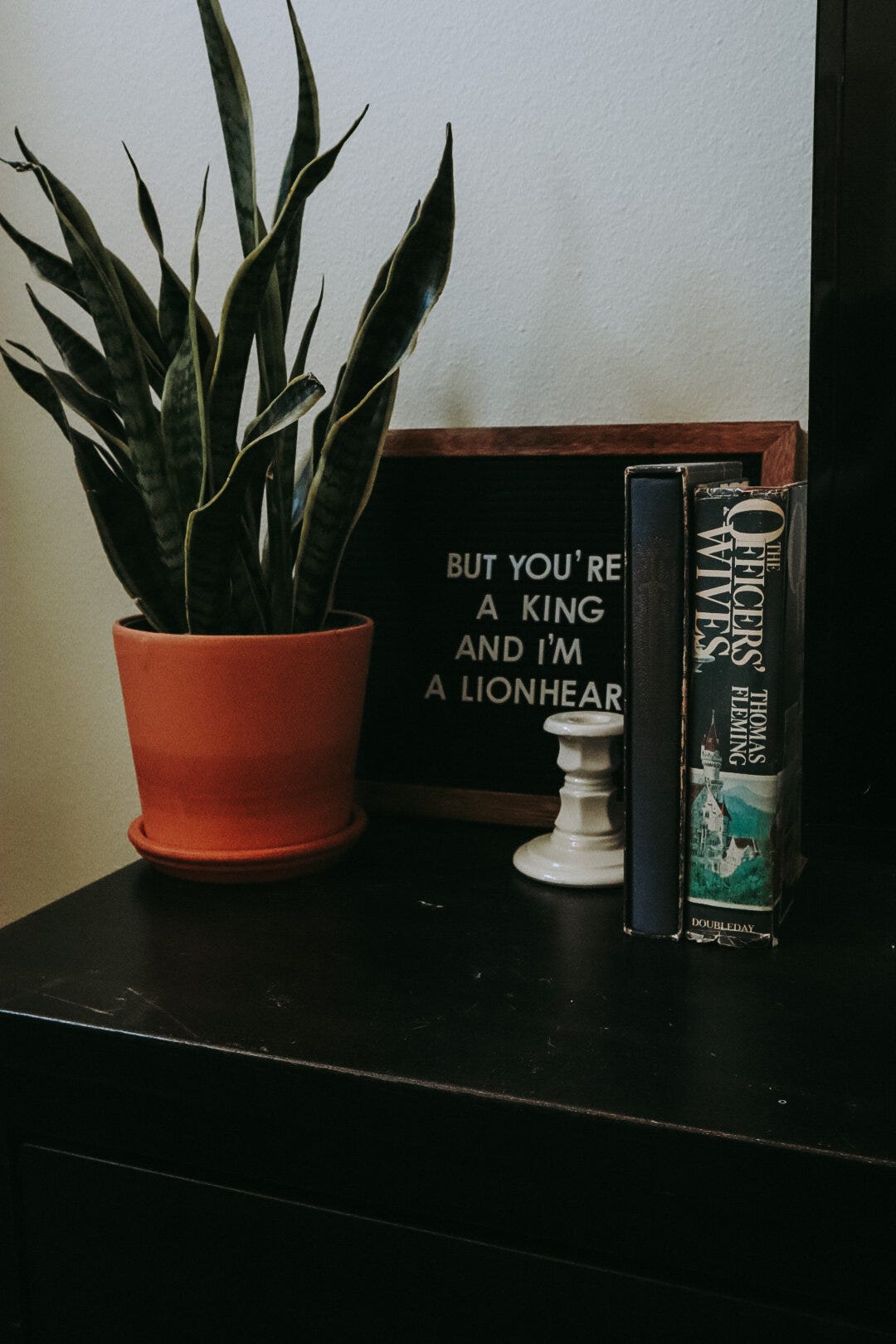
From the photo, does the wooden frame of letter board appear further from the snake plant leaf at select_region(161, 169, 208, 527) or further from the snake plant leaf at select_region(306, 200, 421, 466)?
the snake plant leaf at select_region(161, 169, 208, 527)

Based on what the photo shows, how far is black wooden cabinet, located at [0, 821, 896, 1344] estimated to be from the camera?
44 cm

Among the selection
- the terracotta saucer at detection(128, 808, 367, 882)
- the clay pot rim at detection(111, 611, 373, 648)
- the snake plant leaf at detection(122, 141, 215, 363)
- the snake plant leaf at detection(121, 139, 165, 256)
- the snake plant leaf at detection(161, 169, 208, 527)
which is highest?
the snake plant leaf at detection(121, 139, 165, 256)

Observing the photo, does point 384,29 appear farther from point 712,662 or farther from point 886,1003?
point 886,1003

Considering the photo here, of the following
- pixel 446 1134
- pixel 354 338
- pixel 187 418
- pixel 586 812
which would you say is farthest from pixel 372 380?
pixel 446 1134

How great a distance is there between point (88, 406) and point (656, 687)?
1.53 ft

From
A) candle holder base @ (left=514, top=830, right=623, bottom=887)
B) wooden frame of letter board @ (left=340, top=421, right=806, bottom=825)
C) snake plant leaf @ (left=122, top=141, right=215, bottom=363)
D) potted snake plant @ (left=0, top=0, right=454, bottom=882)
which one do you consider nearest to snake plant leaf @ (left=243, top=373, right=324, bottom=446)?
potted snake plant @ (left=0, top=0, right=454, bottom=882)

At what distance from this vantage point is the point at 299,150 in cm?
77

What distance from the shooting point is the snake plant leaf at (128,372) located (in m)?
0.71

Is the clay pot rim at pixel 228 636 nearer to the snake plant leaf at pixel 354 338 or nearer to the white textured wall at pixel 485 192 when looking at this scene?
the snake plant leaf at pixel 354 338

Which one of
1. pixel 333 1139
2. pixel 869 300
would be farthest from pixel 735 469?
pixel 333 1139

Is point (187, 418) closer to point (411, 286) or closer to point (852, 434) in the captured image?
point (411, 286)

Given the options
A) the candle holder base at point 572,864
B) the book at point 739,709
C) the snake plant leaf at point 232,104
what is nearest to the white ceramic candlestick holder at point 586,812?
the candle holder base at point 572,864

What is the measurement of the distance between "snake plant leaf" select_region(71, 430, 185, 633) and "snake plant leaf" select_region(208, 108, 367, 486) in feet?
0.21

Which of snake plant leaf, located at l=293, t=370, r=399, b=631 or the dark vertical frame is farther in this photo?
snake plant leaf, located at l=293, t=370, r=399, b=631
